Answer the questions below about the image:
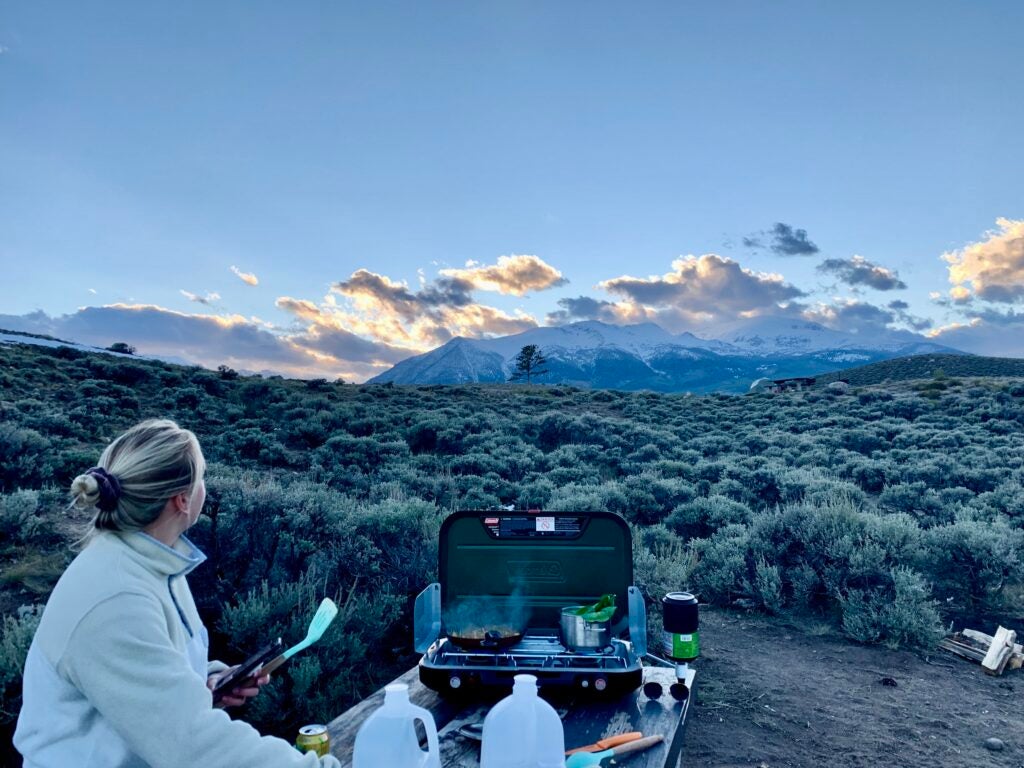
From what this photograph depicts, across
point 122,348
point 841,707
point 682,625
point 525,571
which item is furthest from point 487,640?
point 122,348

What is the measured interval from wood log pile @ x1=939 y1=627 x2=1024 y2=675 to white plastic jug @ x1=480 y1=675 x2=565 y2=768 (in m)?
5.26

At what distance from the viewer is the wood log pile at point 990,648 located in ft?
A: 18.3

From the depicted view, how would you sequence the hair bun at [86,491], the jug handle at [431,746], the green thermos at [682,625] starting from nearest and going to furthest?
the hair bun at [86,491], the jug handle at [431,746], the green thermos at [682,625]

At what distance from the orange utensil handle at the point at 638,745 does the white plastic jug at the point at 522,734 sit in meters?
0.40

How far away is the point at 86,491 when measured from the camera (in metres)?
1.79

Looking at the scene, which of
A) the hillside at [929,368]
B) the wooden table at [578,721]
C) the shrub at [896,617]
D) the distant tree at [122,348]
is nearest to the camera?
the wooden table at [578,721]

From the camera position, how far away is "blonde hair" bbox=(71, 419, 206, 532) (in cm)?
184

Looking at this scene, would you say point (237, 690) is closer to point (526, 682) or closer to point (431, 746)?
point (431, 746)

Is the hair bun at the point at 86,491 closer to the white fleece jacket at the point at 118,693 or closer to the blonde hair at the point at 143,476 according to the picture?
the blonde hair at the point at 143,476

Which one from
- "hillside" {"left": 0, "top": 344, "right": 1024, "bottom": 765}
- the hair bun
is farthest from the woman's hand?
"hillside" {"left": 0, "top": 344, "right": 1024, "bottom": 765}

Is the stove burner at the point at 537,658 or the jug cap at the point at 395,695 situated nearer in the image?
the jug cap at the point at 395,695

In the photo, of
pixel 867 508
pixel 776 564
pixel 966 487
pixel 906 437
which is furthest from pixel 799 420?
pixel 776 564

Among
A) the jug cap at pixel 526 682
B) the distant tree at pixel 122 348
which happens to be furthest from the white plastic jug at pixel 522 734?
the distant tree at pixel 122 348

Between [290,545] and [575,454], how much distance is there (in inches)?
453
